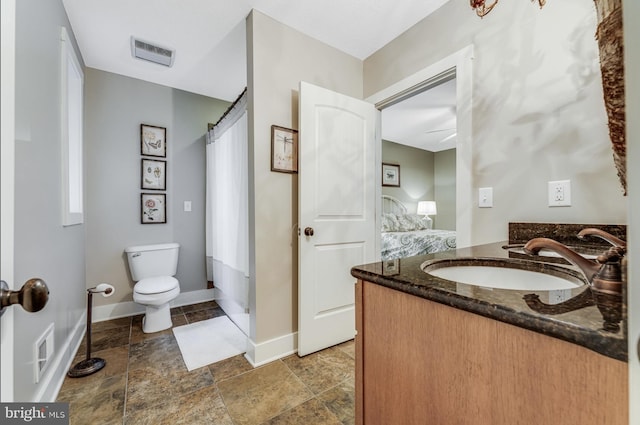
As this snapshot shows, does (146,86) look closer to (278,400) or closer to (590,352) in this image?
(278,400)

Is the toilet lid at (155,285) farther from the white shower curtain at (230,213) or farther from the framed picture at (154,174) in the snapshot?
the framed picture at (154,174)

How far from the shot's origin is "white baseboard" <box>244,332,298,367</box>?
1.80 meters

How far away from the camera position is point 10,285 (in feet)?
1.68

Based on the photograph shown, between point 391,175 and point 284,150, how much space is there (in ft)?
12.9

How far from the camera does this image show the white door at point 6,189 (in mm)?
478

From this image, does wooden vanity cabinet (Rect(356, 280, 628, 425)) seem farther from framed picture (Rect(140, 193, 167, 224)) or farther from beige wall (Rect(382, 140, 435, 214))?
beige wall (Rect(382, 140, 435, 214))

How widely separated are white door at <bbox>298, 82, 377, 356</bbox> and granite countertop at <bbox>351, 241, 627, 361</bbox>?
1310 millimetres

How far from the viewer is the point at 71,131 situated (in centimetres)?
205

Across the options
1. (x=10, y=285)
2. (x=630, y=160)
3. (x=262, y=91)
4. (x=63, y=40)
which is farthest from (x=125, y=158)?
(x=630, y=160)

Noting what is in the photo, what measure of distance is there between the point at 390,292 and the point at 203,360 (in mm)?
1736

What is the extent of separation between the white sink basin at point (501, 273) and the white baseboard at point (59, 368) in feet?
6.27

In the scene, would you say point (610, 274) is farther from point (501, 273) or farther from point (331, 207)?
point (331, 207)

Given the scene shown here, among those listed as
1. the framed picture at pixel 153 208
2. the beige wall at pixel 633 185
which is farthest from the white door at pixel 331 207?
the framed picture at pixel 153 208

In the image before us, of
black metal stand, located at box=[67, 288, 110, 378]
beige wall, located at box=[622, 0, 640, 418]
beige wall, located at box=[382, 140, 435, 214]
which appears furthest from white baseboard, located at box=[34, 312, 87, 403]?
beige wall, located at box=[382, 140, 435, 214]
